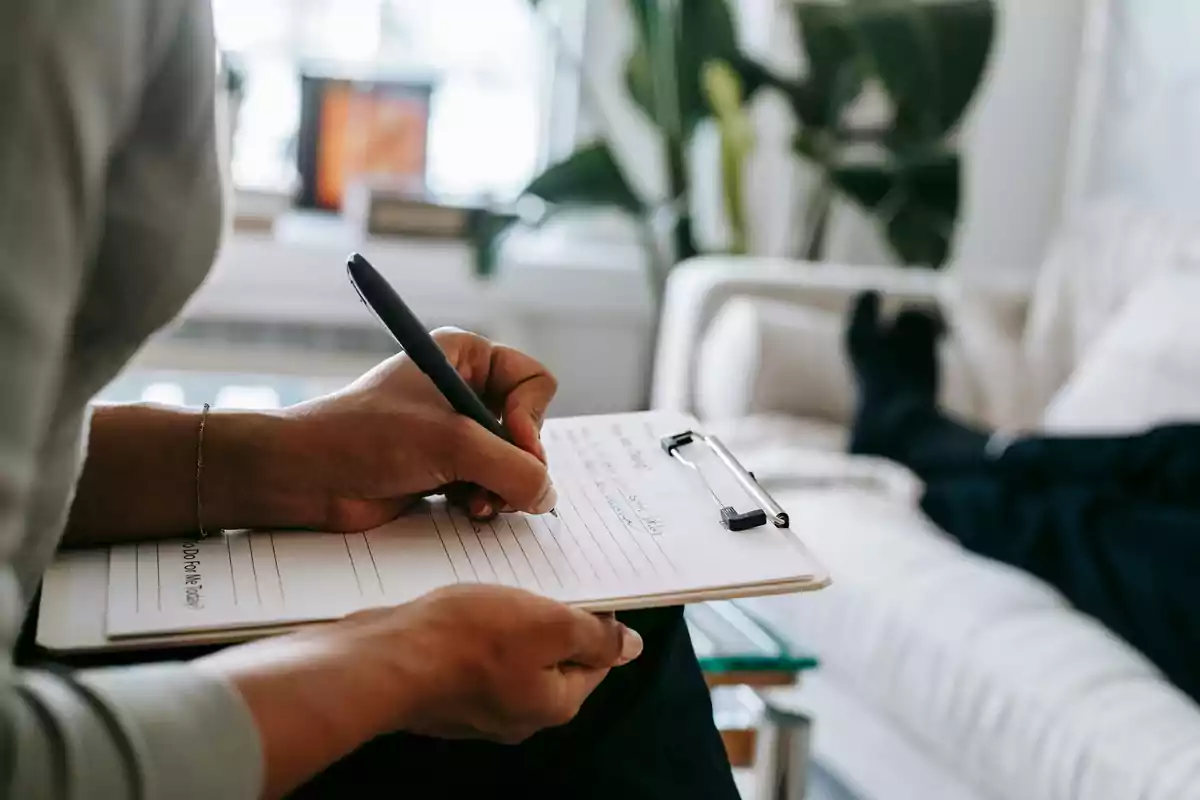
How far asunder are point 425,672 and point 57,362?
0.54 ft

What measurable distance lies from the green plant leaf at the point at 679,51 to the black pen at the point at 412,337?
5.30 feet

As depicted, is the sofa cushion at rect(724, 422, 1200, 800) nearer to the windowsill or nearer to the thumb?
the thumb

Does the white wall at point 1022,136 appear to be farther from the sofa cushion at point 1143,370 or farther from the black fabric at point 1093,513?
the black fabric at point 1093,513

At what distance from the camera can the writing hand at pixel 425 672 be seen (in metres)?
0.41

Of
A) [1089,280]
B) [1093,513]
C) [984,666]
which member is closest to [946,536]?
[1093,513]

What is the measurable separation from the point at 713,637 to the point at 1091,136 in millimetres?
1965

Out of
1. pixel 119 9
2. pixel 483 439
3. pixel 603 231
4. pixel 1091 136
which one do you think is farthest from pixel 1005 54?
pixel 119 9

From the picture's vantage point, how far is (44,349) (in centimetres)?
35

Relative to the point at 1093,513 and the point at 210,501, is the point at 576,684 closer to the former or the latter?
the point at 210,501

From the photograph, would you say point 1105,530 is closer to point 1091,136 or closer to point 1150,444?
point 1150,444

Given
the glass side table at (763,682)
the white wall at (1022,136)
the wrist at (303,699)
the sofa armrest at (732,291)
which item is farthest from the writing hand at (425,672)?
the white wall at (1022,136)

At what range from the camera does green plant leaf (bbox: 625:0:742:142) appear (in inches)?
82.7

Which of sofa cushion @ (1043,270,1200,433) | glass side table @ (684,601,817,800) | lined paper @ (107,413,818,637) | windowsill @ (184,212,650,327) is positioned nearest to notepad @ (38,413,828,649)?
lined paper @ (107,413,818,637)

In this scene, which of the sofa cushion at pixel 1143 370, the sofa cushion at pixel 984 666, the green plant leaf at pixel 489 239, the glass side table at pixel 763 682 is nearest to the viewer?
the glass side table at pixel 763 682
